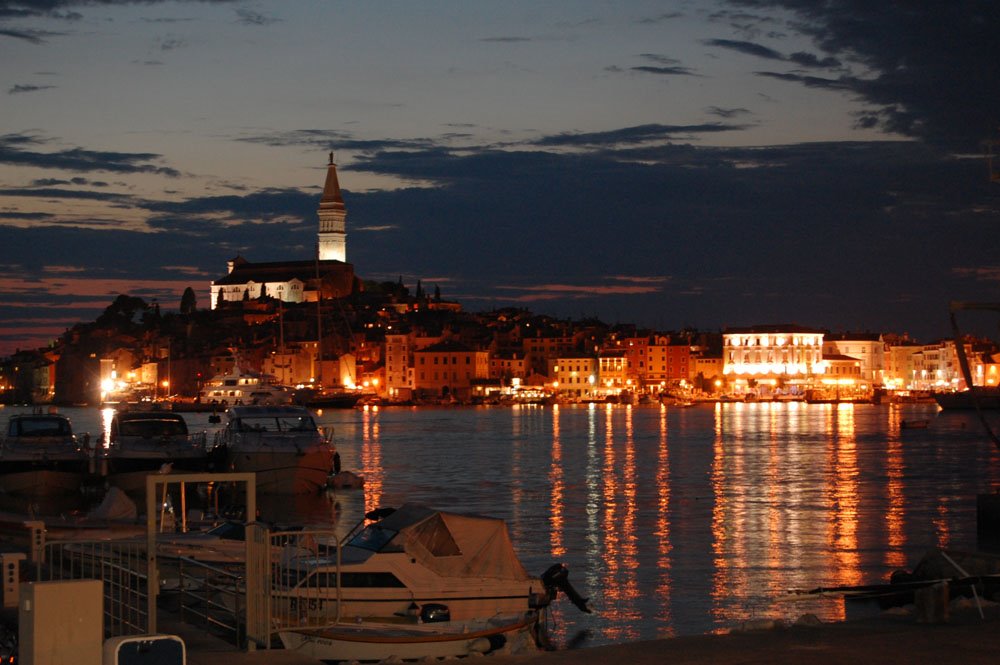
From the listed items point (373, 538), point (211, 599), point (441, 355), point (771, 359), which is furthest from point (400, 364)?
point (211, 599)

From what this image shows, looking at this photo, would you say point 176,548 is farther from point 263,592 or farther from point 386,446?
point 386,446

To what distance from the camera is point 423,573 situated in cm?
1435

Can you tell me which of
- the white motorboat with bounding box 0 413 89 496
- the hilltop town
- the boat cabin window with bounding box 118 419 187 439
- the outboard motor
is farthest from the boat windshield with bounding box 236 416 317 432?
the hilltop town

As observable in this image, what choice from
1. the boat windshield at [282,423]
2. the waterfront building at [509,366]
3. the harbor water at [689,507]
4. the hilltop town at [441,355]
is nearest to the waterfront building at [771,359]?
the hilltop town at [441,355]

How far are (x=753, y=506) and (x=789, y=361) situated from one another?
6062 inches

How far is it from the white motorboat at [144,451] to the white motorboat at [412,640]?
812 inches

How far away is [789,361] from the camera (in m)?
184

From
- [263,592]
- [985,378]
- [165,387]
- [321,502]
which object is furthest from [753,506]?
[165,387]

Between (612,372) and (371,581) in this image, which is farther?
(612,372)

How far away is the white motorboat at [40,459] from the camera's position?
1281 inches

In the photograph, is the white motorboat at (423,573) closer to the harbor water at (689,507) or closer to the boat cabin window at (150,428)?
the harbor water at (689,507)

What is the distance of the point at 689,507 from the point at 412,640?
22158 mm

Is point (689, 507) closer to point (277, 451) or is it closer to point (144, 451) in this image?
point (277, 451)

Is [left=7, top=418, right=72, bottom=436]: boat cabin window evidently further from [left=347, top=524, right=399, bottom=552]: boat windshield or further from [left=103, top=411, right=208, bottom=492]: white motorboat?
[left=347, top=524, right=399, bottom=552]: boat windshield
